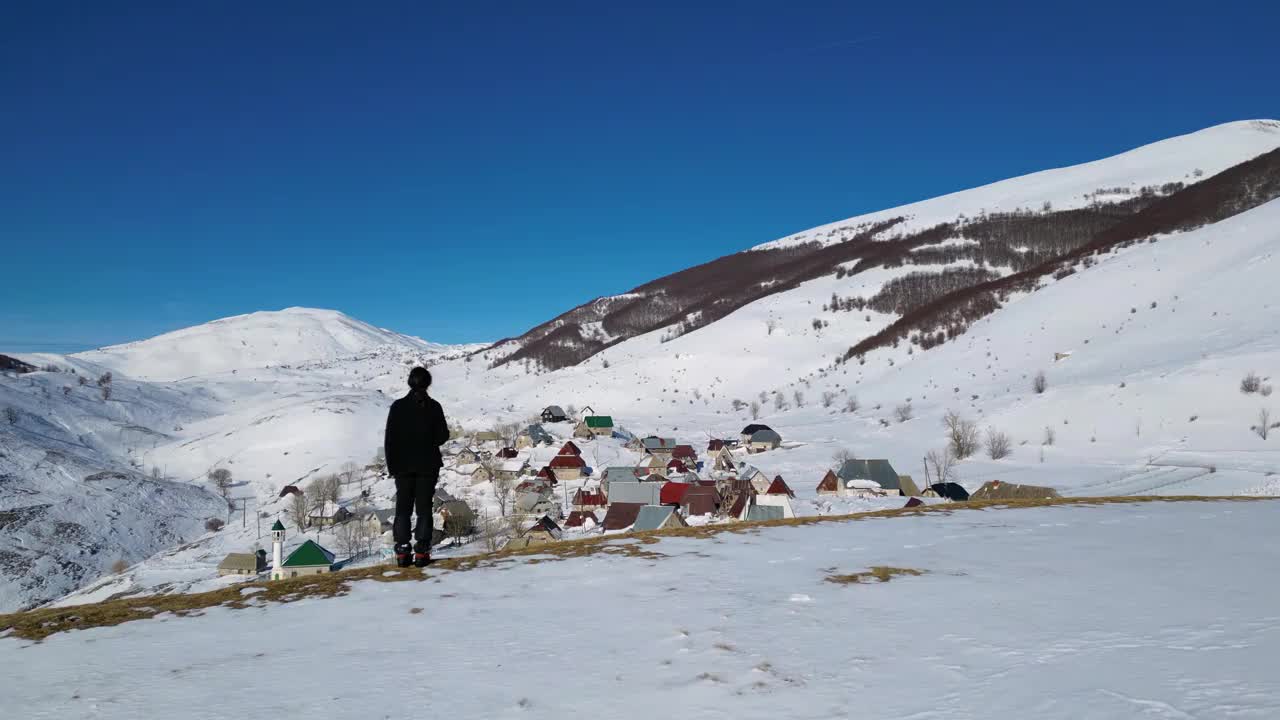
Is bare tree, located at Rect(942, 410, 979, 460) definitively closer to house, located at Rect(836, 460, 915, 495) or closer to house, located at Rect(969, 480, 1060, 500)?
house, located at Rect(836, 460, 915, 495)

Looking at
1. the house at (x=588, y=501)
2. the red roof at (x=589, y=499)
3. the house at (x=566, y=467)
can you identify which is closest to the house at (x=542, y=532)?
the house at (x=588, y=501)

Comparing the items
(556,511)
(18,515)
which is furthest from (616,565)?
(18,515)

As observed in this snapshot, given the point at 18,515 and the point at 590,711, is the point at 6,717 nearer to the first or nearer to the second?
the point at 590,711

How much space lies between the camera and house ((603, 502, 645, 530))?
35.1 metres

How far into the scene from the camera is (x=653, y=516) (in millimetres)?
31359

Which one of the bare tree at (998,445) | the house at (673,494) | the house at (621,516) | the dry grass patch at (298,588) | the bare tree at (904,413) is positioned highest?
the bare tree at (904,413)

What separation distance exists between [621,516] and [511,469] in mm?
25016

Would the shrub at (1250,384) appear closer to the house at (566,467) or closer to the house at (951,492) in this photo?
the house at (951,492)

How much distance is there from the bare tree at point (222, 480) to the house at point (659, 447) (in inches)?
1912

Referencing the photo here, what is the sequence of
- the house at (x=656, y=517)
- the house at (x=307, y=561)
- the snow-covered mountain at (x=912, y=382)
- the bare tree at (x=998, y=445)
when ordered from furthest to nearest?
the bare tree at (x=998, y=445)
the snow-covered mountain at (x=912, y=382)
the house at (x=307, y=561)
the house at (x=656, y=517)

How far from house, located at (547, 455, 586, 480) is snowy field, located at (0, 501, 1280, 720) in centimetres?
4880

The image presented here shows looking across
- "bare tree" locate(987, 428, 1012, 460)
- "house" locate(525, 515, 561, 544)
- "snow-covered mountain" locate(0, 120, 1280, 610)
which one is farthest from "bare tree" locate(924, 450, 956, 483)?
"house" locate(525, 515, 561, 544)

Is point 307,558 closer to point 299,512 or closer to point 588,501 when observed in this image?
point 588,501

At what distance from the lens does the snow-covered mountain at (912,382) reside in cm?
3744
